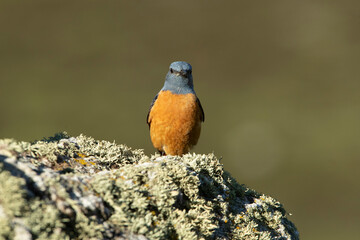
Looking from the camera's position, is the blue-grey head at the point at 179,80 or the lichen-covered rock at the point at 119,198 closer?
the lichen-covered rock at the point at 119,198

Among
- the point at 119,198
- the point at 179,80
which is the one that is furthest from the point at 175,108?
the point at 119,198

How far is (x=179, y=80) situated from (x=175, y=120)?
1043 millimetres

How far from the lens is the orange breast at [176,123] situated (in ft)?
26.5

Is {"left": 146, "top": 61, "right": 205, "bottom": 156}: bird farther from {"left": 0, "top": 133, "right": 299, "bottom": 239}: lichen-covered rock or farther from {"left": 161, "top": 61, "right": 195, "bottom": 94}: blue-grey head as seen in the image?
{"left": 0, "top": 133, "right": 299, "bottom": 239}: lichen-covered rock

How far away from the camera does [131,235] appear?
3852mm

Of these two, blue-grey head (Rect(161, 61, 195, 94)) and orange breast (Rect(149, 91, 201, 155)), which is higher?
blue-grey head (Rect(161, 61, 195, 94))

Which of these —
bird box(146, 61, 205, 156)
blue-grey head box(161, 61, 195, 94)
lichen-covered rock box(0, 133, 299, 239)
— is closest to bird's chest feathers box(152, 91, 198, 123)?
bird box(146, 61, 205, 156)

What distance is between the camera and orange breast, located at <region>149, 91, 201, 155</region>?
26.5 ft

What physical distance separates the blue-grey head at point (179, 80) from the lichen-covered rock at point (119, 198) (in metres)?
2.77

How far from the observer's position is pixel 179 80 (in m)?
8.78

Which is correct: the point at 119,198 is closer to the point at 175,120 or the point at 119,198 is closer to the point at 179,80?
the point at 175,120

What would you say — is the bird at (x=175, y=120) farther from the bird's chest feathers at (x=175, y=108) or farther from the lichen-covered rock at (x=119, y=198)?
the lichen-covered rock at (x=119, y=198)

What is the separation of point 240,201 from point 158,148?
118 inches

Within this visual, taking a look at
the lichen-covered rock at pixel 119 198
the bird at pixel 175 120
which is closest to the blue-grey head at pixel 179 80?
the bird at pixel 175 120
